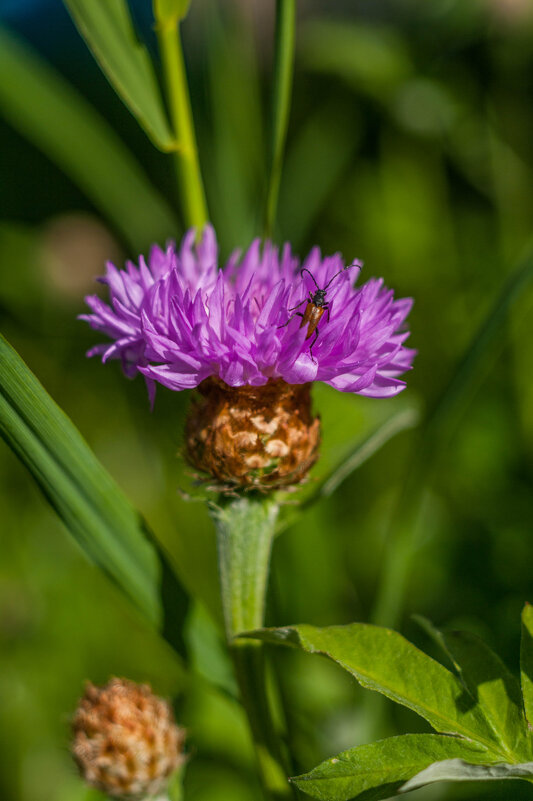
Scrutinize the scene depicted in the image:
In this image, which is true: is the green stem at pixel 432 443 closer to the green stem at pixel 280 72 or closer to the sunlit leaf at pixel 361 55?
the green stem at pixel 280 72

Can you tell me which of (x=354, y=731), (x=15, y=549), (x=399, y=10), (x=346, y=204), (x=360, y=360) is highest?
(x=399, y=10)

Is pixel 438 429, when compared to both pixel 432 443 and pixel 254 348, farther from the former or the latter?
pixel 254 348

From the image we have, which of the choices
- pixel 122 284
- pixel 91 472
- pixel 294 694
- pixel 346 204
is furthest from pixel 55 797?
pixel 346 204

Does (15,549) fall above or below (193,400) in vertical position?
below

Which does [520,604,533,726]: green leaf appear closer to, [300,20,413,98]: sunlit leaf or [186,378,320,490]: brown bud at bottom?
[186,378,320,490]: brown bud at bottom

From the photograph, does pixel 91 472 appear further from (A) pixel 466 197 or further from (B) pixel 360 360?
(A) pixel 466 197

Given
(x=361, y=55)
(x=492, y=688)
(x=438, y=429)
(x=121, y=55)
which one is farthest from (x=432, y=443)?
(x=361, y=55)
